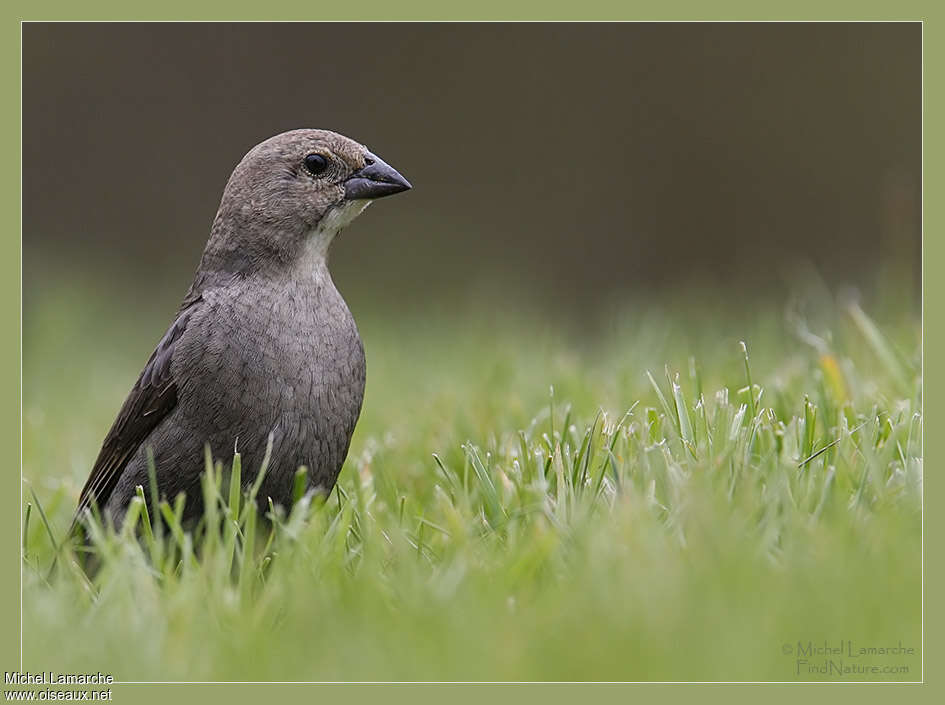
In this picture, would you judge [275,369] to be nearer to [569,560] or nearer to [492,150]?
[569,560]

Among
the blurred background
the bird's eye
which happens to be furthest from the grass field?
the bird's eye

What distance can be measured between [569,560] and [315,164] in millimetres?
1613

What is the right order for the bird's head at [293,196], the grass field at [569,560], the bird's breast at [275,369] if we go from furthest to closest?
the bird's head at [293,196], the bird's breast at [275,369], the grass field at [569,560]

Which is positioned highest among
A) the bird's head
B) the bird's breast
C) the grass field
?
the bird's head

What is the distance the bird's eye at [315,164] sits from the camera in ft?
12.2

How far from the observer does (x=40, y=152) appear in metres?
9.49

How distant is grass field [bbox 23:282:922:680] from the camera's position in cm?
229

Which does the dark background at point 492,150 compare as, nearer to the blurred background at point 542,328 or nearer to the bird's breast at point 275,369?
the blurred background at point 542,328

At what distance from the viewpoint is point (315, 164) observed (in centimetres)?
371

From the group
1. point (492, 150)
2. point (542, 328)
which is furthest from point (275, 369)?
point (492, 150)

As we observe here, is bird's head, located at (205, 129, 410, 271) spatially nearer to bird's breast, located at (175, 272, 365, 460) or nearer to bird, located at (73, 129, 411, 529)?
bird, located at (73, 129, 411, 529)

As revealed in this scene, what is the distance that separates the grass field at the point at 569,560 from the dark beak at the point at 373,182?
84cm

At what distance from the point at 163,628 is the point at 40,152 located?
7763 millimetres

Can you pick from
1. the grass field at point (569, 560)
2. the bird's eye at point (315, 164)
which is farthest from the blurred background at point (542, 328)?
the bird's eye at point (315, 164)
